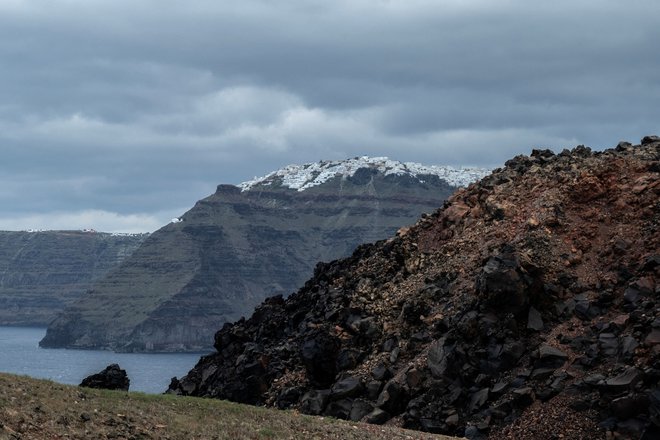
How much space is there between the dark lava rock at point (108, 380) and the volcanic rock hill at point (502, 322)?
956 cm

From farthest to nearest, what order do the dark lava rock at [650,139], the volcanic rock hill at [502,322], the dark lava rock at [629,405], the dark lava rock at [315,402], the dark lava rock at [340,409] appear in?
the dark lava rock at [650,139]
the dark lava rock at [315,402]
the dark lava rock at [340,409]
the volcanic rock hill at [502,322]
the dark lava rock at [629,405]

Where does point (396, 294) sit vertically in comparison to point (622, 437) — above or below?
above

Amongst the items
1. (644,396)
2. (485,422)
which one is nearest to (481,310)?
(485,422)

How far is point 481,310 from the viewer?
48.4 meters

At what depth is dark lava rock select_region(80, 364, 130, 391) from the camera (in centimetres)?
4819

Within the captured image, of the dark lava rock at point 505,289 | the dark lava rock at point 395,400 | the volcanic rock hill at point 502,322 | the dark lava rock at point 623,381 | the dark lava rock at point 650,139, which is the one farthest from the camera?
the dark lava rock at point 650,139

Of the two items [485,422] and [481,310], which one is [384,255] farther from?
[485,422]

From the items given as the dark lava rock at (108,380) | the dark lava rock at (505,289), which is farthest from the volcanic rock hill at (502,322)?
the dark lava rock at (108,380)

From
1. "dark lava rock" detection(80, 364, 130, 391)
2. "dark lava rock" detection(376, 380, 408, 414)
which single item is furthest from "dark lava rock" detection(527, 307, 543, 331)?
"dark lava rock" detection(80, 364, 130, 391)

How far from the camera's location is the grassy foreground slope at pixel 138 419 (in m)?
30.6

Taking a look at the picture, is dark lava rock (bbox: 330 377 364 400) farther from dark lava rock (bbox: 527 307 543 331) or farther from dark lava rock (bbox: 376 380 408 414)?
dark lava rock (bbox: 527 307 543 331)

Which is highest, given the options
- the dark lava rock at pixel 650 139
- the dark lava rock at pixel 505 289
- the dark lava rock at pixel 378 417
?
the dark lava rock at pixel 650 139

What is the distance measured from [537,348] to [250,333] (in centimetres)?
2853

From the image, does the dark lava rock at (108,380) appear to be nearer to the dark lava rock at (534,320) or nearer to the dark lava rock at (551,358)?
the dark lava rock at (534,320)
